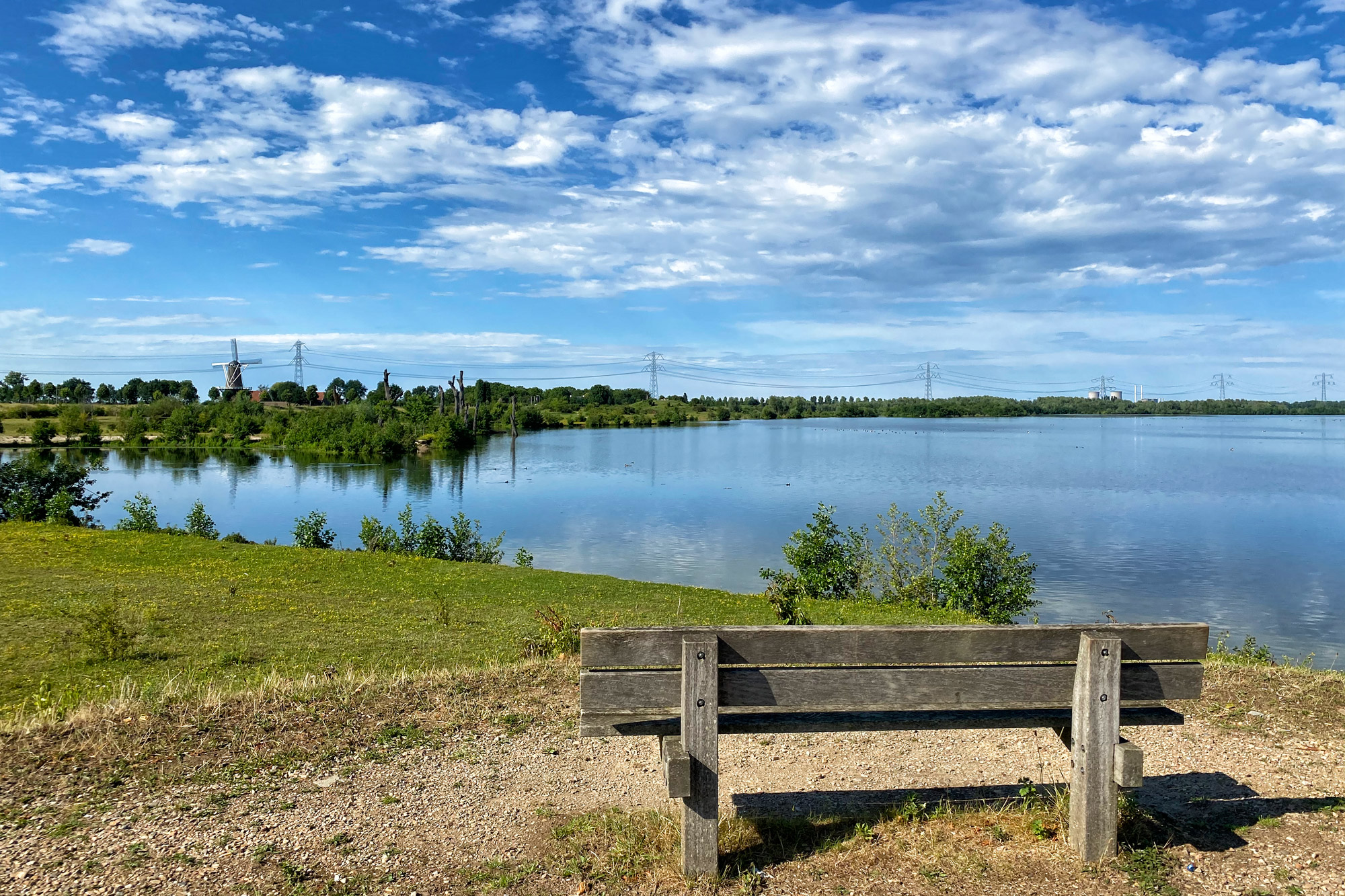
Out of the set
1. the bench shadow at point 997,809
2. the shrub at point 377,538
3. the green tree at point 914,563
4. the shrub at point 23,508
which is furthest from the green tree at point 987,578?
the shrub at point 23,508

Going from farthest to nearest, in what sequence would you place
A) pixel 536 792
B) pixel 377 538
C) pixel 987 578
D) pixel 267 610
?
pixel 377 538 → pixel 987 578 → pixel 267 610 → pixel 536 792

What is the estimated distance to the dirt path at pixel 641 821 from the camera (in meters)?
4.13

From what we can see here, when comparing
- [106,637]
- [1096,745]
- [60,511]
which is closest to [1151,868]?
[1096,745]

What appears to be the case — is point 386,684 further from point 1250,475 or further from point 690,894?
point 1250,475

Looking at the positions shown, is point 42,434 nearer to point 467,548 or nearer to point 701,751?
point 467,548

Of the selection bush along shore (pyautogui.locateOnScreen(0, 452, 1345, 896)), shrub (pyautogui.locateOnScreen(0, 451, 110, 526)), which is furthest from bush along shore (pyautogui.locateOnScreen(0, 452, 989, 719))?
shrub (pyautogui.locateOnScreen(0, 451, 110, 526))

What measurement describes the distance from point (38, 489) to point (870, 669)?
36.3 meters

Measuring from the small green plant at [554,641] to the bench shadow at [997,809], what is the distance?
373cm

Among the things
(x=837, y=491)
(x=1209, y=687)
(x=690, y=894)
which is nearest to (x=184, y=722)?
(x=690, y=894)

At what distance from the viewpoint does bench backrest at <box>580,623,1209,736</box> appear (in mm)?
3988

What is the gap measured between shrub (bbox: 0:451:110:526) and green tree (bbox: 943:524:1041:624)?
29200 millimetres

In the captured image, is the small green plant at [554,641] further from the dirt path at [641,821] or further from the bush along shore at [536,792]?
the dirt path at [641,821]

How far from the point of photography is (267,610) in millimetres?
14594

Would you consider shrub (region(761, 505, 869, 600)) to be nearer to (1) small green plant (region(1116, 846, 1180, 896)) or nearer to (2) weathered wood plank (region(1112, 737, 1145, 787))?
(1) small green plant (region(1116, 846, 1180, 896))
